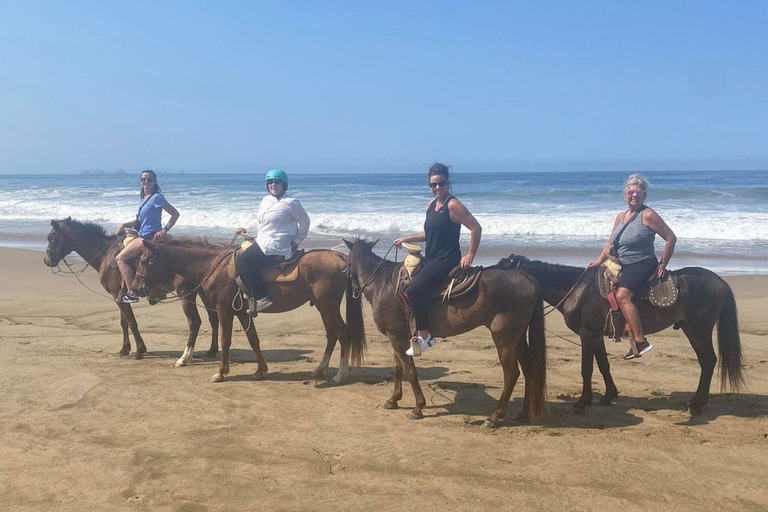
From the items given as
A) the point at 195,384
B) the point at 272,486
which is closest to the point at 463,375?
the point at 195,384

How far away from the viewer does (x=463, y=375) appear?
746 cm

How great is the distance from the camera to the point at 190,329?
8.06m

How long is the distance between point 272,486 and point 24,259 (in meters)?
13.9

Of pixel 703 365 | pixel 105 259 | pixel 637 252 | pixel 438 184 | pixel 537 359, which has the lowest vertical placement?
pixel 703 365

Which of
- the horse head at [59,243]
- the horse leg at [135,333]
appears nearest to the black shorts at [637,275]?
the horse leg at [135,333]

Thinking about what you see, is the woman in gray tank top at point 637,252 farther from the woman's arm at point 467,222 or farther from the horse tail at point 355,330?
the horse tail at point 355,330

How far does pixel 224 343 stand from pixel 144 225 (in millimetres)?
2217

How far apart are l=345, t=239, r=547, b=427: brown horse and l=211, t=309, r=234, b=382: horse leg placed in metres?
2.16

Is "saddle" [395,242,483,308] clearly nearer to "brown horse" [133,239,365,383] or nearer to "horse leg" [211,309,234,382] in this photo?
"brown horse" [133,239,365,383]

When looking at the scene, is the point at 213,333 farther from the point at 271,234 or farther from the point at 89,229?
the point at 89,229

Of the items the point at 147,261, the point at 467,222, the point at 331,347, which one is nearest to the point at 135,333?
the point at 147,261

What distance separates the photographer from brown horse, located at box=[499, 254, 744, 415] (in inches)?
231

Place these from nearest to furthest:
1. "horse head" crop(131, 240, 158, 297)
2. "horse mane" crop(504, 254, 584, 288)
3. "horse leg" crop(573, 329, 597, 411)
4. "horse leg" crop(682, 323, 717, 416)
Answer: "horse leg" crop(682, 323, 717, 416), "horse leg" crop(573, 329, 597, 411), "horse mane" crop(504, 254, 584, 288), "horse head" crop(131, 240, 158, 297)

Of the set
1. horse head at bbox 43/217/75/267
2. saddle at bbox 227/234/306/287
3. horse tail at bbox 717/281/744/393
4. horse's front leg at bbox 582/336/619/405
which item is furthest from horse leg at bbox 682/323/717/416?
horse head at bbox 43/217/75/267
